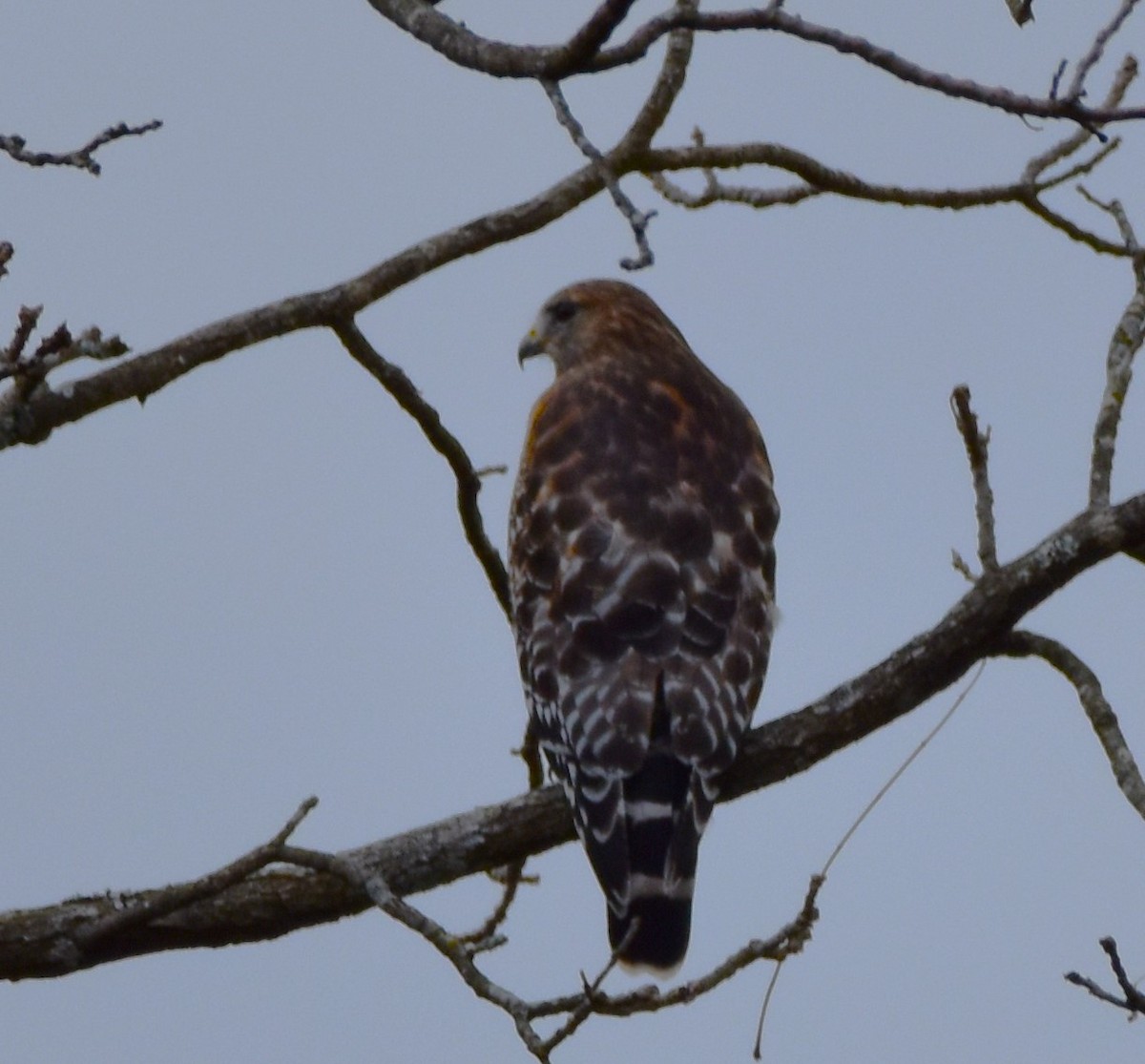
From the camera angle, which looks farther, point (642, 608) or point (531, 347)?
point (531, 347)

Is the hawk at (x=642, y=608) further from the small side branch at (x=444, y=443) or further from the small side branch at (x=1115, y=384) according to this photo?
the small side branch at (x=1115, y=384)

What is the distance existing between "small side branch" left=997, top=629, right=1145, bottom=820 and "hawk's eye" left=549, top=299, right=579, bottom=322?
9.83 feet

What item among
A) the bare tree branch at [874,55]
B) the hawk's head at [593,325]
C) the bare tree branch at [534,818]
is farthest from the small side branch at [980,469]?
the hawk's head at [593,325]

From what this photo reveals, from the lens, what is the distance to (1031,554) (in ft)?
14.4

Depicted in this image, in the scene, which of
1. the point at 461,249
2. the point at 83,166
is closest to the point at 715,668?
the point at 461,249

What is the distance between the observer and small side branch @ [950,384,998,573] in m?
4.33

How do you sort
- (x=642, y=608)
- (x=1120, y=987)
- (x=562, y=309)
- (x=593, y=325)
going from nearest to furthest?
(x=1120, y=987) < (x=642, y=608) < (x=593, y=325) < (x=562, y=309)

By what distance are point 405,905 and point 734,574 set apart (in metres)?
1.95

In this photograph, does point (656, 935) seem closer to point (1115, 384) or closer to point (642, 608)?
point (642, 608)

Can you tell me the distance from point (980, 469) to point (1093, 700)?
0.58 metres

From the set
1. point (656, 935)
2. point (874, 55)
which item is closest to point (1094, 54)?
point (874, 55)

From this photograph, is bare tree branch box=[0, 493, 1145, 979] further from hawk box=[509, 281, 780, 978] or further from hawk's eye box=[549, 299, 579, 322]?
hawk's eye box=[549, 299, 579, 322]

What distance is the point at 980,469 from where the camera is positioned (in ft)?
14.6

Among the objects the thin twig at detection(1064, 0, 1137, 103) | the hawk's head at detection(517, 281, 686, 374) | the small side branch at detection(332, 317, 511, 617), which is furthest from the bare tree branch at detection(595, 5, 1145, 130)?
the hawk's head at detection(517, 281, 686, 374)
